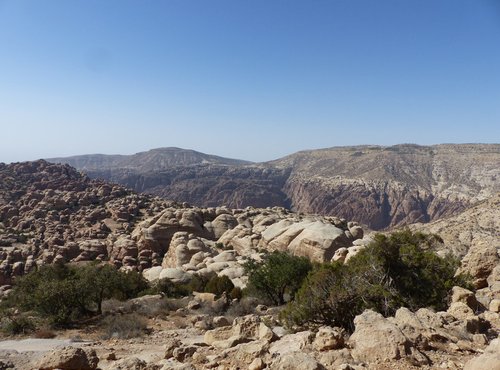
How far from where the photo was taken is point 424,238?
15.0 meters

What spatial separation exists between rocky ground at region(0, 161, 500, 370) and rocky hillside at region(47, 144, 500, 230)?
73.3 m

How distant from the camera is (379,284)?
11.4 meters

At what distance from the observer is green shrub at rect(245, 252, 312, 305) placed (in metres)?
21.2

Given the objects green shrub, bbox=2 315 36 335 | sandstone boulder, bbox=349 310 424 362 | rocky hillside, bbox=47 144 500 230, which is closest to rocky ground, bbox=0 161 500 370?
sandstone boulder, bbox=349 310 424 362

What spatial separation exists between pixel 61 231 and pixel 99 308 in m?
37.2

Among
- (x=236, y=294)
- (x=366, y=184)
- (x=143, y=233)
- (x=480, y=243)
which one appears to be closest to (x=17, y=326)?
(x=236, y=294)

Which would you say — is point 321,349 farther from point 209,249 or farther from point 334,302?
point 209,249

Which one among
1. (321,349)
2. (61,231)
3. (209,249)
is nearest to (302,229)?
(209,249)

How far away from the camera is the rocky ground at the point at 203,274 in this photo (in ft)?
22.6

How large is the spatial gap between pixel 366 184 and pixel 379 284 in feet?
424

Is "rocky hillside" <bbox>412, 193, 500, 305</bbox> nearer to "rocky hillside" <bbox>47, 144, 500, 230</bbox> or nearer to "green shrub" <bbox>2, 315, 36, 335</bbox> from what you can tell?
"green shrub" <bbox>2, 315, 36, 335</bbox>

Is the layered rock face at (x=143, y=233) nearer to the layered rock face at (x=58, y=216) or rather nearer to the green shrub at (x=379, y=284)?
the layered rock face at (x=58, y=216)

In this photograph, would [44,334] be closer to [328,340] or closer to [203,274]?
[328,340]

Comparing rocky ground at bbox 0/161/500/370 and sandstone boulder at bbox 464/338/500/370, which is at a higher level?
sandstone boulder at bbox 464/338/500/370
